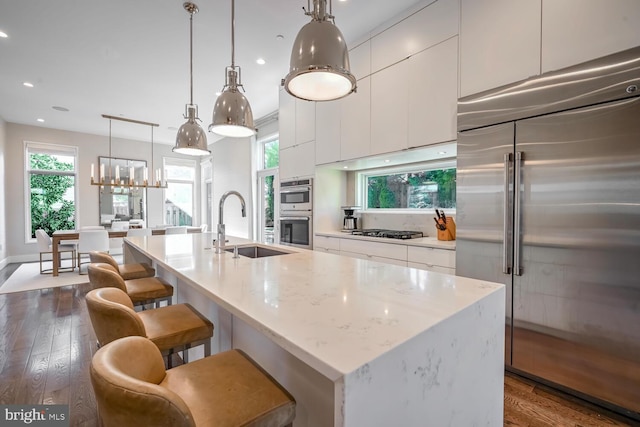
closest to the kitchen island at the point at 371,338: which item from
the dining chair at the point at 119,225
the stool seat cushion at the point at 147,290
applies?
the stool seat cushion at the point at 147,290

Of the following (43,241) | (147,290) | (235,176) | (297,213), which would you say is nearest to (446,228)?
(297,213)

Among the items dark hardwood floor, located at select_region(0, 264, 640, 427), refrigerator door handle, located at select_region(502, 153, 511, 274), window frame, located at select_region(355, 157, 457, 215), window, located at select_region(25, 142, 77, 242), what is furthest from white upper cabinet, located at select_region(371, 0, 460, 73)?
window, located at select_region(25, 142, 77, 242)

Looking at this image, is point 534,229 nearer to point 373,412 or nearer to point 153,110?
point 373,412

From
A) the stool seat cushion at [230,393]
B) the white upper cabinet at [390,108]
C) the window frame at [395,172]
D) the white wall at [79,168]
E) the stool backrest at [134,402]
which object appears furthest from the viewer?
the white wall at [79,168]

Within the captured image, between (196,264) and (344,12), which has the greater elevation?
(344,12)

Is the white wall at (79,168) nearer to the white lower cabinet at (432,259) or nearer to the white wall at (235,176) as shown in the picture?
the white wall at (235,176)

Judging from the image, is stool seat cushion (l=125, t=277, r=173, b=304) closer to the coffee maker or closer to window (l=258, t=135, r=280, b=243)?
the coffee maker

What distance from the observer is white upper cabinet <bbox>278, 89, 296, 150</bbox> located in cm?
421

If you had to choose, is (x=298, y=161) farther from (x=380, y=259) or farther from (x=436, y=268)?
(x=436, y=268)

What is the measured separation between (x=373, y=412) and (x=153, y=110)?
6258mm

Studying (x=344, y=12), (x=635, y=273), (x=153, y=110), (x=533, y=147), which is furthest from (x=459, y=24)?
(x=153, y=110)

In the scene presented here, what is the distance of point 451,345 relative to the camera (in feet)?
2.82

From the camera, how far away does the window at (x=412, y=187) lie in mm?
3179

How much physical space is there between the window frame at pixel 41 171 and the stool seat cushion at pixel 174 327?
7350 millimetres
